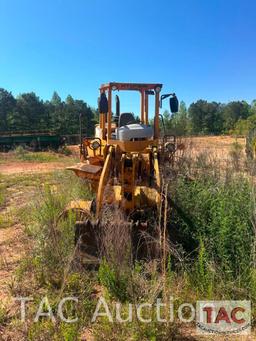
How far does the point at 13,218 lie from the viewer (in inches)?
280

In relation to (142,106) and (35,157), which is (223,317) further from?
(35,157)

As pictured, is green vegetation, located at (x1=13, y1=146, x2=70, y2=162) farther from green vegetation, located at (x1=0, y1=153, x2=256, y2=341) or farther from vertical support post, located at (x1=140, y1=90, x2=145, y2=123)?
green vegetation, located at (x1=0, y1=153, x2=256, y2=341)

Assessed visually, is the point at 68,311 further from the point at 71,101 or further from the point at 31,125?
the point at 71,101

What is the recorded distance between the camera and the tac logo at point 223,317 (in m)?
3.20

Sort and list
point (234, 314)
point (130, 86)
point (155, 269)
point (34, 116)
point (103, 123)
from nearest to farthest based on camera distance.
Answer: point (234, 314), point (155, 269), point (130, 86), point (103, 123), point (34, 116)

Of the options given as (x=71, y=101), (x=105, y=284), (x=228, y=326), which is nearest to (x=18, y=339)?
(x=105, y=284)

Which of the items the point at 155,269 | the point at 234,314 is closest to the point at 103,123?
the point at 155,269

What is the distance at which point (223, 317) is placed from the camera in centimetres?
335

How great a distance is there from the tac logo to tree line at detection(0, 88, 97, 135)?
37758 mm

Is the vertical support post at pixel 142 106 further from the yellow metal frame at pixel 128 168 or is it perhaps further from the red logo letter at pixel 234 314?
the red logo letter at pixel 234 314

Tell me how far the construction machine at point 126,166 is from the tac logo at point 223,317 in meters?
1.32

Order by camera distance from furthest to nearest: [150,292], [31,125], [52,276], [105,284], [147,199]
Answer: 1. [31,125]
2. [147,199]
3. [52,276]
4. [105,284]
5. [150,292]

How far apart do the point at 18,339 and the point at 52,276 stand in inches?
43.9

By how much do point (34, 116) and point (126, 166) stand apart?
4103cm
